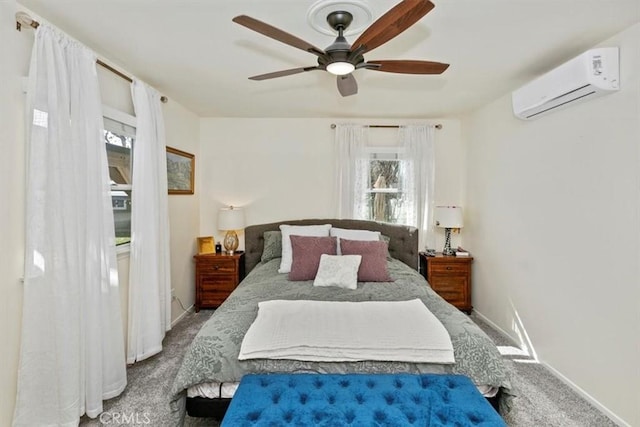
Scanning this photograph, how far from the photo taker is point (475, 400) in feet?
4.50

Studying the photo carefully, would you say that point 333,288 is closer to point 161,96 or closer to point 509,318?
point 509,318

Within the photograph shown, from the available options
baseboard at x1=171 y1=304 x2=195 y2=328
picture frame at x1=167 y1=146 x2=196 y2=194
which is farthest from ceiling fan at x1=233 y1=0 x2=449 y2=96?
baseboard at x1=171 y1=304 x2=195 y2=328

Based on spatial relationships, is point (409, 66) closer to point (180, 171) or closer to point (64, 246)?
point (64, 246)

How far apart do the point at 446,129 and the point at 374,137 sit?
918 millimetres

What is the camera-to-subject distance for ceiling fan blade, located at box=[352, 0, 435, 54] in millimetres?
1253

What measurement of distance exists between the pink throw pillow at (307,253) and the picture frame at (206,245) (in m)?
1.28

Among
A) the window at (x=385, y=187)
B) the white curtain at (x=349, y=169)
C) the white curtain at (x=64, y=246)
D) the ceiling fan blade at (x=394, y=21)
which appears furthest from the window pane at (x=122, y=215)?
the window at (x=385, y=187)

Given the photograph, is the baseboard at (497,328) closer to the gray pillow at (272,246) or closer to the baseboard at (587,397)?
the baseboard at (587,397)

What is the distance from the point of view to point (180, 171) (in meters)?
3.53

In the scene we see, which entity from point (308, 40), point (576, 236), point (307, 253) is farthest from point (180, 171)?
point (576, 236)

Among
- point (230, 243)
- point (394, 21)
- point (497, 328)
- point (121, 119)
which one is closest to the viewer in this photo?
point (394, 21)

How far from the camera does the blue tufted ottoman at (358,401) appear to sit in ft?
4.14

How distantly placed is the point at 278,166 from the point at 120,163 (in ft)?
6.05

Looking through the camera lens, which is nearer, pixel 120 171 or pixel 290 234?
pixel 120 171
